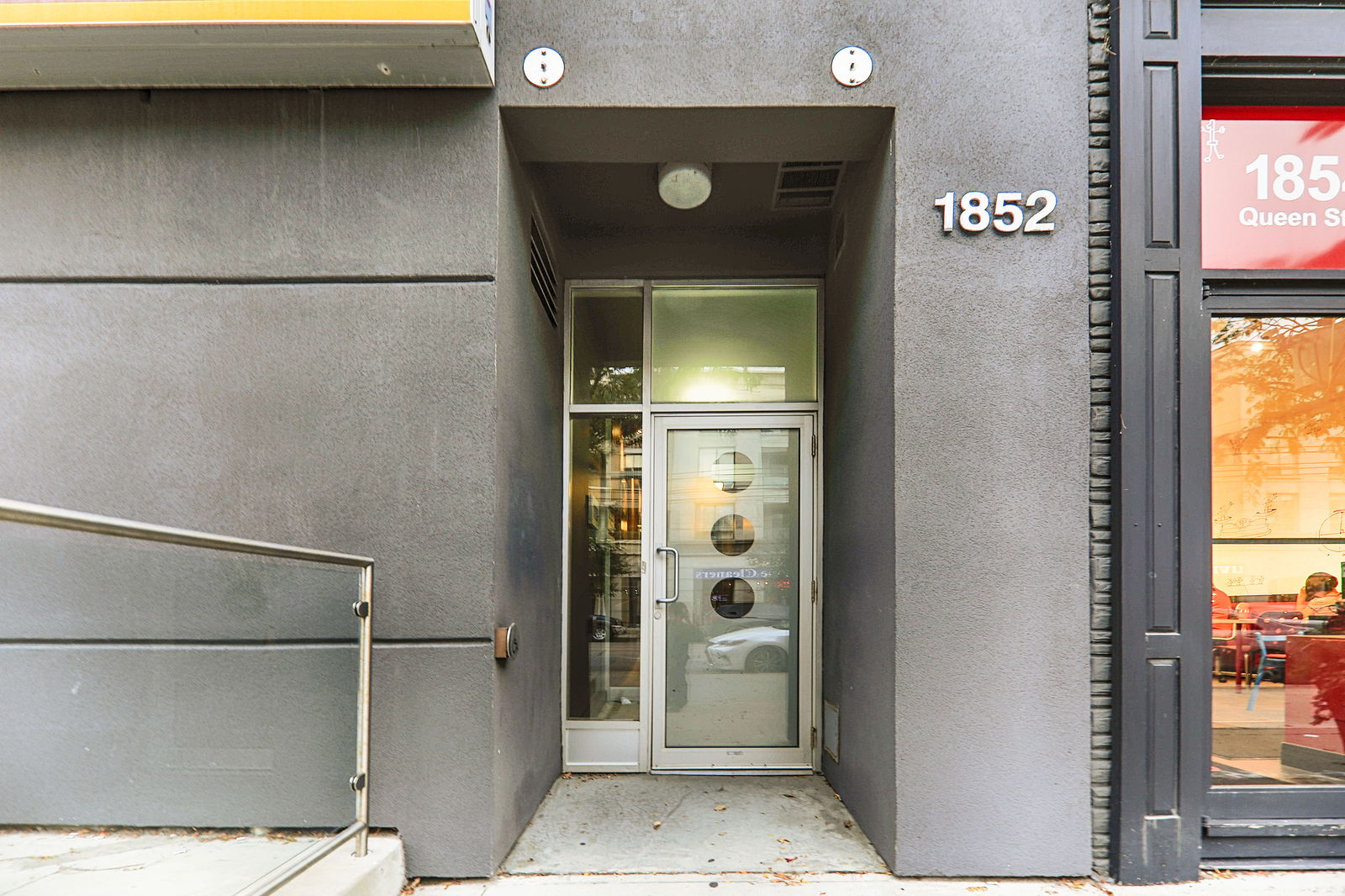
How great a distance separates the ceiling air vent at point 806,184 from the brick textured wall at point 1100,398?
124 centimetres

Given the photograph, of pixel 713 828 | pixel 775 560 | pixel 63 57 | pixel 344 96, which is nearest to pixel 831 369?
pixel 775 560

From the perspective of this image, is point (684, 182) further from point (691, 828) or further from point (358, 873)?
point (358, 873)

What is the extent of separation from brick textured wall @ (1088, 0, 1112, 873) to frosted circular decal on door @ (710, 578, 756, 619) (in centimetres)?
200

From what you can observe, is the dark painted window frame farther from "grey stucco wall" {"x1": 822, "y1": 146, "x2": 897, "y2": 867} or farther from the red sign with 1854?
"grey stucco wall" {"x1": 822, "y1": 146, "x2": 897, "y2": 867}

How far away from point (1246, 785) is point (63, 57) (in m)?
5.96

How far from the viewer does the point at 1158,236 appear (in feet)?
11.0

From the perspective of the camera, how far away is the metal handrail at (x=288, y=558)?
1610 mm

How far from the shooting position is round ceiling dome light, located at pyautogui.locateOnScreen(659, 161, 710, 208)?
13.1 feet

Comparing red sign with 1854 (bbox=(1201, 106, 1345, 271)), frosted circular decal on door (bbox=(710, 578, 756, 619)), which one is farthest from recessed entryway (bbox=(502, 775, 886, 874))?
red sign with 1854 (bbox=(1201, 106, 1345, 271))

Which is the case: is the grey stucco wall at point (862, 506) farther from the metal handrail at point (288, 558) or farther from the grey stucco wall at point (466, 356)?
the metal handrail at point (288, 558)

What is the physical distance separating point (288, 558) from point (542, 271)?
2.22m

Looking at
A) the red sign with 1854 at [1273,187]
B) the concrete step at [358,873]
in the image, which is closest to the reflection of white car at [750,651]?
the concrete step at [358,873]

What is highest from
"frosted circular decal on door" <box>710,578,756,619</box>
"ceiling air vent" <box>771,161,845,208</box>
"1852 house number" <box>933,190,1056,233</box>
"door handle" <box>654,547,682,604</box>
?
"ceiling air vent" <box>771,161,845,208</box>

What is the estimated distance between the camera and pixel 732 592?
4770 millimetres
